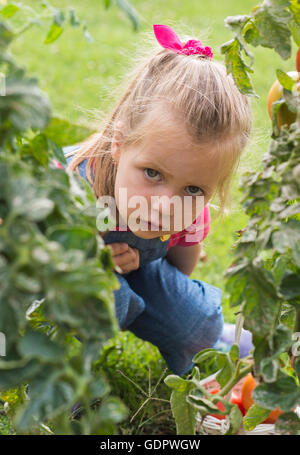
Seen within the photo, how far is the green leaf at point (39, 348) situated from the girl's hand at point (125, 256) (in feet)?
3.00

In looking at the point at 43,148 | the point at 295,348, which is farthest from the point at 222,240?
the point at 43,148

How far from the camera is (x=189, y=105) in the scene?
1.33m

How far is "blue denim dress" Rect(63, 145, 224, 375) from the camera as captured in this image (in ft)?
5.74

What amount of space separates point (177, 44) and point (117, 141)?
28 centimetres

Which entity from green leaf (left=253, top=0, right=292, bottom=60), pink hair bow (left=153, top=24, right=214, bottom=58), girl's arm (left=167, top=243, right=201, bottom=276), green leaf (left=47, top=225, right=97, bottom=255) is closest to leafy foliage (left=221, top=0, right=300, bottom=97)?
green leaf (left=253, top=0, right=292, bottom=60)

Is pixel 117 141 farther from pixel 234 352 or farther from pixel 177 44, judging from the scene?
pixel 234 352

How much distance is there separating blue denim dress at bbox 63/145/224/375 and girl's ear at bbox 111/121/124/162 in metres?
0.29

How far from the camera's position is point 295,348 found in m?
0.94

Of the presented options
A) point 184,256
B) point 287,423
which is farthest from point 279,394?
point 184,256

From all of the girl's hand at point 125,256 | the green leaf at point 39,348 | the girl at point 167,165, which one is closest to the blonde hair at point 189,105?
the girl at point 167,165

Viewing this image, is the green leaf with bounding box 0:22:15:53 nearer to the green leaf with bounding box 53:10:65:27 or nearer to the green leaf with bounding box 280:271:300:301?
the green leaf with bounding box 53:10:65:27

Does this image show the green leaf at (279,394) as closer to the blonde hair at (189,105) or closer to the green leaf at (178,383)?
the green leaf at (178,383)

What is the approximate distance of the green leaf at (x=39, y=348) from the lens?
0.62 m
